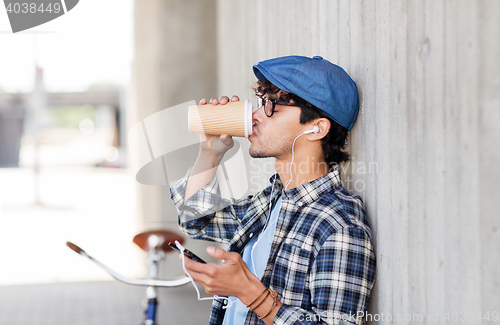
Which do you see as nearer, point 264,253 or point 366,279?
point 366,279

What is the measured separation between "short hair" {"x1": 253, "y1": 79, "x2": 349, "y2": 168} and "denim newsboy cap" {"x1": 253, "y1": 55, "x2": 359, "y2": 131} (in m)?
0.07

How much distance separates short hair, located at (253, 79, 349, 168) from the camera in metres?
1.38

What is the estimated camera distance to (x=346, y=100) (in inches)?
52.1

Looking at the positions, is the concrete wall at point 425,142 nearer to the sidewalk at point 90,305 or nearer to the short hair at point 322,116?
the short hair at point 322,116

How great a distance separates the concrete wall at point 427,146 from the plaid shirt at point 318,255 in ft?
0.26

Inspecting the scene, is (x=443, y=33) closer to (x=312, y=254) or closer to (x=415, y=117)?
(x=415, y=117)

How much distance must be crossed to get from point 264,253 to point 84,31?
6.19 metres

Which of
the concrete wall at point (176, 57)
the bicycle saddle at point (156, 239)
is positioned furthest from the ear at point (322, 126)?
the concrete wall at point (176, 57)

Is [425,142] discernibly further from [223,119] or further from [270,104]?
[223,119]

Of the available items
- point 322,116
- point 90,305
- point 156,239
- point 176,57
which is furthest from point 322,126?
point 90,305

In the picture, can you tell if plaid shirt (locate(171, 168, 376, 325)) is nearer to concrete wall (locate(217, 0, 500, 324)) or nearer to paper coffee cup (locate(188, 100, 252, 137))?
concrete wall (locate(217, 0, 500, 324))

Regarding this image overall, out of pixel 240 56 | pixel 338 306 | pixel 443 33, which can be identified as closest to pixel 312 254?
pixel 338 306

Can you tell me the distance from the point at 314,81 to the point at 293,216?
43 centimetres

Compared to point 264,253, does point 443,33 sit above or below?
above
